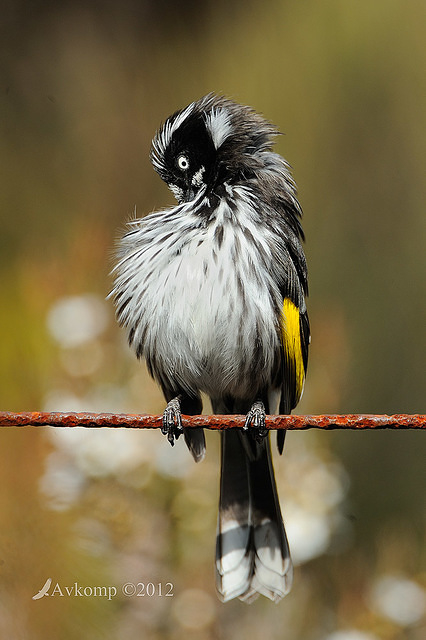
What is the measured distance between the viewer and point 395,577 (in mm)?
3477

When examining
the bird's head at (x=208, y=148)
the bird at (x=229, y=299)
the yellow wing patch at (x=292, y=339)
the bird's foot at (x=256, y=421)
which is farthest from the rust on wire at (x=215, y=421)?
the bird's head at (x=208, y=148)

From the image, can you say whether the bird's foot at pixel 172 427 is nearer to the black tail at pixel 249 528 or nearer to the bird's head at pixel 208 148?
the black tail at pixel 249 528

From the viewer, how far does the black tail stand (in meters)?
3.17

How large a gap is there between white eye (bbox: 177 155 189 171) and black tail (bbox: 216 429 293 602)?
109 cm

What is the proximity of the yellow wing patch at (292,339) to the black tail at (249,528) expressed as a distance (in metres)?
0.34

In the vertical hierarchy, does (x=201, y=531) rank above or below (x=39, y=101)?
below

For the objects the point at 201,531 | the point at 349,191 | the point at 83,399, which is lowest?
the point at 201,531

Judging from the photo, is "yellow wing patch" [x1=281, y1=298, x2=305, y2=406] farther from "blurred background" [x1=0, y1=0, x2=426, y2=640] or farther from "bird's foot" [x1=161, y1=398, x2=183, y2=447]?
"bird's foot" [x1=161, y1=398, x2=183, y2=447]

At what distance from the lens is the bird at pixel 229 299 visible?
299 centimetres

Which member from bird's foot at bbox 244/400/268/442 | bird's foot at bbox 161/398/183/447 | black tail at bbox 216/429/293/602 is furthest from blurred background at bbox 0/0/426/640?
bird's foot at bbox 244/400/268/442

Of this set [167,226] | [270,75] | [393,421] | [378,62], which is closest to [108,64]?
[270,75]

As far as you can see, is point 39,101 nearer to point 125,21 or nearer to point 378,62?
point 125,21

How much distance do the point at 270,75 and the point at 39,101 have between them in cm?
154

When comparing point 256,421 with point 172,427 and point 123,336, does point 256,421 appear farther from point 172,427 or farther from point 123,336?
point 123,336
